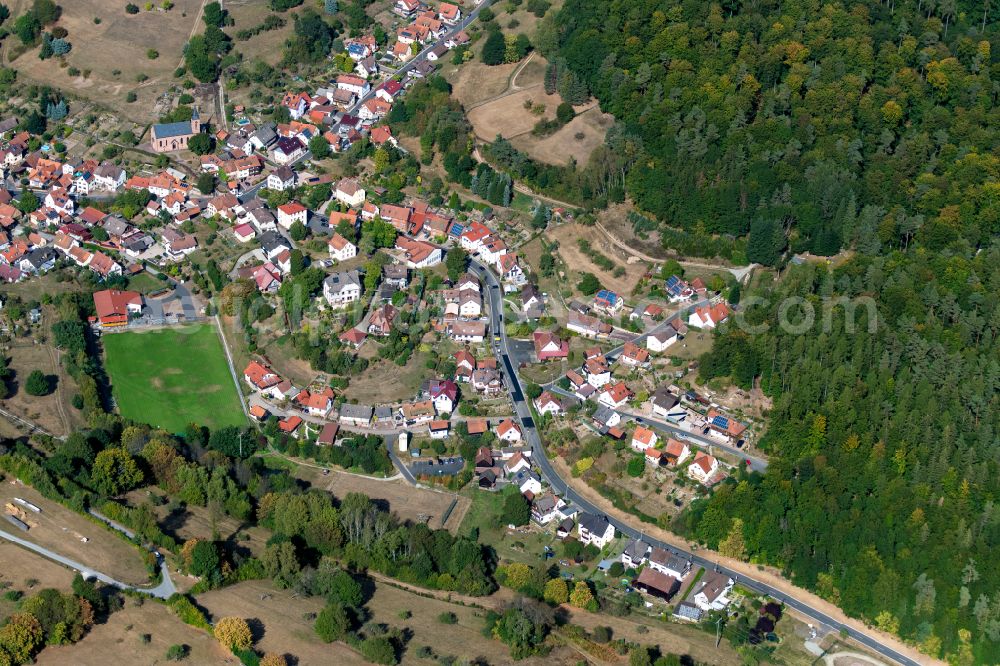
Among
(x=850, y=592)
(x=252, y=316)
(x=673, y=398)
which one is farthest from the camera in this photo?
(x=252, y=316)

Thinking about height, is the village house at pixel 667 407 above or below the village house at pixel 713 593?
above

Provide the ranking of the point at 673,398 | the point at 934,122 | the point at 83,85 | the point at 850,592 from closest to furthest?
the point at 850,592 → the point at 673,398 → the point at 934,122 → the point at 83,85

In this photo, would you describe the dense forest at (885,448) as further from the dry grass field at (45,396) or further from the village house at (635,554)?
the dry grass field at (45,396)

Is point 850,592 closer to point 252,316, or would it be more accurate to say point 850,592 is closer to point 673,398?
point 673,398

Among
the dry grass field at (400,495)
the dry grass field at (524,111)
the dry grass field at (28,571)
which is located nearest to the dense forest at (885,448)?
the dry grass field at (400,495)

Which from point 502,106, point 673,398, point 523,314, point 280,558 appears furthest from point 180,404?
point 502,106

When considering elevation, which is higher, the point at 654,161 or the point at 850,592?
the point at 654,161

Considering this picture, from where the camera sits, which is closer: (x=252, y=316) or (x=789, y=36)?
(x=252, y=316)

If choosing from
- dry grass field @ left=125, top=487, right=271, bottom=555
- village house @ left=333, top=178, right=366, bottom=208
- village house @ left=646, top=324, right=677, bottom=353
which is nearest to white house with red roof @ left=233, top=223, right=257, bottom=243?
village house @ left=333, top=178, right=366, bottom=208
